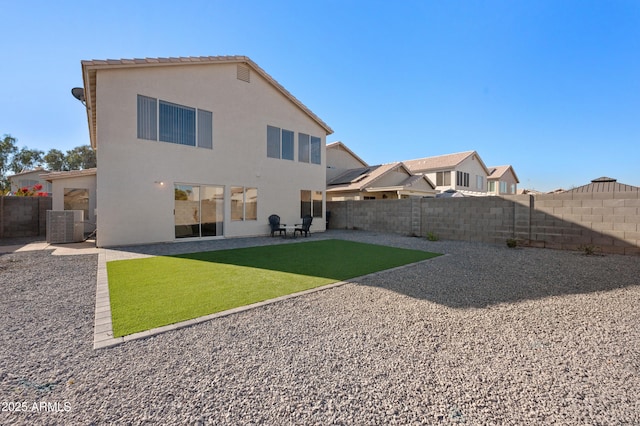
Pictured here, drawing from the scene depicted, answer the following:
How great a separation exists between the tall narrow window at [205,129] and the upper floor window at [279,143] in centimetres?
293

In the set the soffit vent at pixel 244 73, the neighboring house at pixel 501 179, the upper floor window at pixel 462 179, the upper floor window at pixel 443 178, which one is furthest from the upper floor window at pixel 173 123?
the neighboring house at pixel 501 179

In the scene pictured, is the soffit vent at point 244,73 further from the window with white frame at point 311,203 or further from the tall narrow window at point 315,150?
the window with white frame at point 311,203

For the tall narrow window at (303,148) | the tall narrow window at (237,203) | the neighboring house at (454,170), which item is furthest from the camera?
the neighboring house at (454,170)

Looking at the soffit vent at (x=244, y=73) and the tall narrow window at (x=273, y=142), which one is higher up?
the soffit vent at (x=244, y=73)

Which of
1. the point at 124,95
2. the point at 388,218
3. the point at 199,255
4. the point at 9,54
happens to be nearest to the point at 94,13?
the point at 124,95

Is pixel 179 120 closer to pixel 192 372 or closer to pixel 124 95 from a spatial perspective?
pixel 124 95

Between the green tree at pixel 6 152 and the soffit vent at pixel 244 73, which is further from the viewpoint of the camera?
the green tree at pixel 6 152

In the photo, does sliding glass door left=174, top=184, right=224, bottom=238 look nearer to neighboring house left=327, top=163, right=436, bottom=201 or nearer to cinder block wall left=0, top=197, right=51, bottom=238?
cinder block wall left=0, top=197, right=51, bottom=238

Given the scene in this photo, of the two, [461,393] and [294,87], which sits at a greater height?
[294,87]

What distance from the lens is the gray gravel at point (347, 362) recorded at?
6.82ft

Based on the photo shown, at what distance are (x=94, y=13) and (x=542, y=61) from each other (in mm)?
18368

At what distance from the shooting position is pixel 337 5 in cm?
1119

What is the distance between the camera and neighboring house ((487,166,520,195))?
39188 mm

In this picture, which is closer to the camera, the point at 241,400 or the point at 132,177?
the point at 241,400
